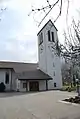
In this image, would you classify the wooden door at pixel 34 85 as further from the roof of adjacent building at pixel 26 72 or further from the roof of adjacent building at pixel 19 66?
the roof of adjacent building at pixel 19 66

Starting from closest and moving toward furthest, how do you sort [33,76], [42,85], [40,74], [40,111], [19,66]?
1. [40,111]
2. [33,76]
3. [42,85]
4. [40,74]
5. [19,66]

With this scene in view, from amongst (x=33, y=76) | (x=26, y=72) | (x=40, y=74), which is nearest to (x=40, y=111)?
(x=33, y=76)

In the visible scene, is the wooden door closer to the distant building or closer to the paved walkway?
the distant building

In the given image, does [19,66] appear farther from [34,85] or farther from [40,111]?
[40,111]

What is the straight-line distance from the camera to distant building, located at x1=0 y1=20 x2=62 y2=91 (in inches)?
1638

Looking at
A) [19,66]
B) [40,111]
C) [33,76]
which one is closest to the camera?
[40,111]

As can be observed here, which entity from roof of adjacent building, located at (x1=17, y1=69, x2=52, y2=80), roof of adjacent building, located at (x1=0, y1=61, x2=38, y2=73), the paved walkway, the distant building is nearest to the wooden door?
the distant building

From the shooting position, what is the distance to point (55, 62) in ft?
148

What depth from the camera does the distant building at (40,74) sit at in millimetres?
41594

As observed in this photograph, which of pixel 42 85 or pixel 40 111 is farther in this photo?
pixel 42 85

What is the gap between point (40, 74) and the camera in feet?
144

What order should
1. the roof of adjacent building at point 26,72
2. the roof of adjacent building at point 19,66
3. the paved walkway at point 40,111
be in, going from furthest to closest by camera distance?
the roof of adjacent building at point 19,66 < the roof of adjacent building at point 26,72 < the paved walkway at point 40,111

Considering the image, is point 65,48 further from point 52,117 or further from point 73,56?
point 52,117

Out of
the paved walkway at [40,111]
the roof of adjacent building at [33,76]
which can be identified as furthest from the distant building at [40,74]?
the paved walkway at [40,111]
